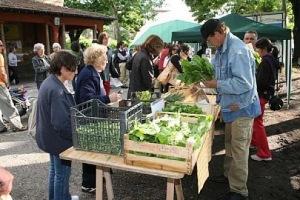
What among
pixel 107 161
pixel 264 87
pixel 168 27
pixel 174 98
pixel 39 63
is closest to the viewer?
pixel 107 161

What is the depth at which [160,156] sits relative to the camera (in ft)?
9.41

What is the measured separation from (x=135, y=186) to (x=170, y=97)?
1221mm

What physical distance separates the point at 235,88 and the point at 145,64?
6.09ft

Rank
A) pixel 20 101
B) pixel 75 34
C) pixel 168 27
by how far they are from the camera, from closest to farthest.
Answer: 1. pixel 20 101
2. pixel 168 27
3. pixel 75 34

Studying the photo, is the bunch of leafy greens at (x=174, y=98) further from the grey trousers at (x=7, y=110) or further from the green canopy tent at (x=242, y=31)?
the green canopy tent at (x=242, y=31)

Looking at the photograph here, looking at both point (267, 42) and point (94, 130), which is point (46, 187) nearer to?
point (94, 130)

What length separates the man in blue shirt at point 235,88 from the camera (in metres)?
3.68

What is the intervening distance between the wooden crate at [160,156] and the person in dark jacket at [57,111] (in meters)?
0.74

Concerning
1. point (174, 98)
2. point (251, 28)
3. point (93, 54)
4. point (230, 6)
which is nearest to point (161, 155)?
point (93, 54)

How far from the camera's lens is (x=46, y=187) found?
4758 mm

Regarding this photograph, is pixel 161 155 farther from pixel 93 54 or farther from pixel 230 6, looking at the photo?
pixel 230 6

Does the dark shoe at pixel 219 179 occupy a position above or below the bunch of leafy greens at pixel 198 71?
below

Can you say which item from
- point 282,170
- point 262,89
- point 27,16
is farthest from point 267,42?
point 27,16

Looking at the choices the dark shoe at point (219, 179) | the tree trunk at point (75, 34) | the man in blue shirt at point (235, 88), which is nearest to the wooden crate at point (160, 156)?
the man in blue shirt at point (235, 88)
